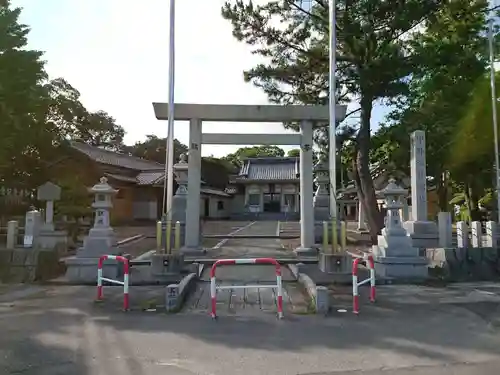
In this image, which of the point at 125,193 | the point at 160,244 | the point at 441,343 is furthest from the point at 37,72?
the point at 125,193

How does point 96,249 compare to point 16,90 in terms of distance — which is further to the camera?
point 16,90

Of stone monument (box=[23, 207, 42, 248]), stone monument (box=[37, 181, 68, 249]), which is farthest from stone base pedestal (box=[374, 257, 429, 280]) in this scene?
stone monument (box=[37, 181, 68, 249])

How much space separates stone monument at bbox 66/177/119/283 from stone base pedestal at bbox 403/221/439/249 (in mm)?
9104

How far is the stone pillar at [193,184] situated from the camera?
46.8ft

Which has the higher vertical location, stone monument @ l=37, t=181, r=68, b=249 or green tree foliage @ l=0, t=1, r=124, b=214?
green tree foliage @ l=0, t=1, r=124, b=214

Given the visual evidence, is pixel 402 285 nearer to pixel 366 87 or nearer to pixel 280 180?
pixel 366 87

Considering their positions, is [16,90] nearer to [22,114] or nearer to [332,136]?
[22,114]

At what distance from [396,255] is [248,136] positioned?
6.34 m

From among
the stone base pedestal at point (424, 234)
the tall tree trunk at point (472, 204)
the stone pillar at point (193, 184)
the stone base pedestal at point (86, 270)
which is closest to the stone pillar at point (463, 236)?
the stone base pedestal at point (424, 234)

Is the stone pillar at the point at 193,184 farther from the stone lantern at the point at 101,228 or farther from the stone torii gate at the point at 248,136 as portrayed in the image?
the stone lantern at the point at 101,228

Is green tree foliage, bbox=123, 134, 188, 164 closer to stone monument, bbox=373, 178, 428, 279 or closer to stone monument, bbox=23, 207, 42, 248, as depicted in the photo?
stone monument, bbox=23, 207, 42, 248

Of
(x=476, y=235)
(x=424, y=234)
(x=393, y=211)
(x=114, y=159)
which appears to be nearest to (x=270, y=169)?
(x=114, y=159)

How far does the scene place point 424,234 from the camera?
13742mm

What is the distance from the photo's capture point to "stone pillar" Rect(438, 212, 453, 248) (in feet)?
43.0
